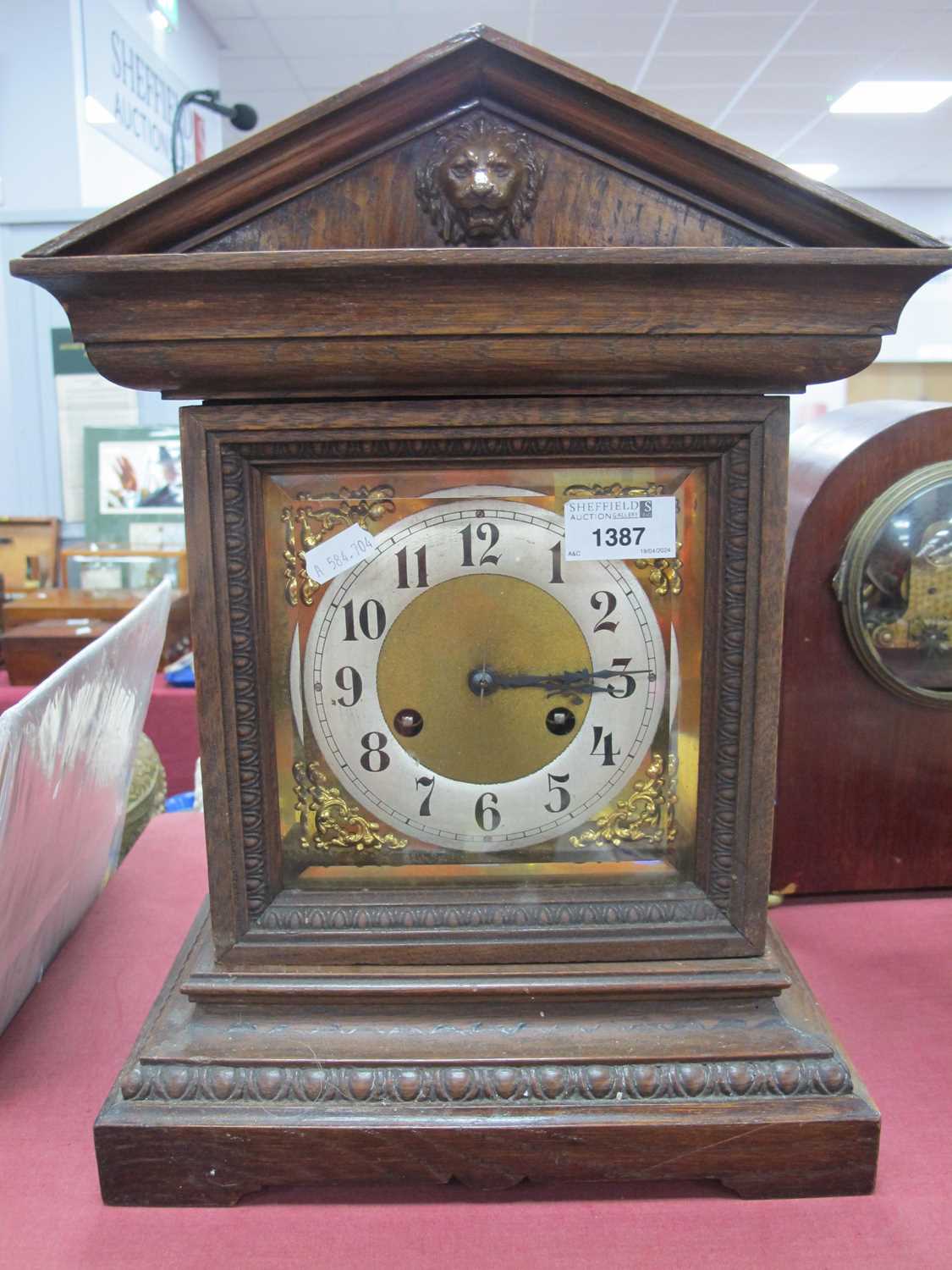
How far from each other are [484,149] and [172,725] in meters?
1.43

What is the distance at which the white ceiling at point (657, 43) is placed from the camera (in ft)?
12.5

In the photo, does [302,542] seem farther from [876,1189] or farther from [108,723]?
[876,1189]

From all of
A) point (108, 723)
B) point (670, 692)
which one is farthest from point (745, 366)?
point (108, 723)

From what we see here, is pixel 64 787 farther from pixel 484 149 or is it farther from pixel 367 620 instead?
pixel 484 149

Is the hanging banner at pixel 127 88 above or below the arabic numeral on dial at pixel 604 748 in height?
above

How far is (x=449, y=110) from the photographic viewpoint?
0.58 metres

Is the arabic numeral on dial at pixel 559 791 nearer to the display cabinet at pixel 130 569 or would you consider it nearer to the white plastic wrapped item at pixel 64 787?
the white plastic wrapped item at pixel 64 787

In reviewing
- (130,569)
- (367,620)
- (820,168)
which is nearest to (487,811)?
(367,620)

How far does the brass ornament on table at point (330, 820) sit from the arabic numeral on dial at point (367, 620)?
10 centimetres

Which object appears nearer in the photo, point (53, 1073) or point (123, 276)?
point (123, 276)

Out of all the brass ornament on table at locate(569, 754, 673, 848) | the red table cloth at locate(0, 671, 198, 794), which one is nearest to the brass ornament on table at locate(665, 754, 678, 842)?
the brass ornament on table at locate(569, 754, 673, 848)

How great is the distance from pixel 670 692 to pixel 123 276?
43cm

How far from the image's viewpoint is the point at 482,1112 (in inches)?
24.3

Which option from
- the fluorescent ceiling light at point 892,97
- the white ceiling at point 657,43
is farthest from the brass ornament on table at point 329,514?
the fluorescent ceiling light at point 892,97
